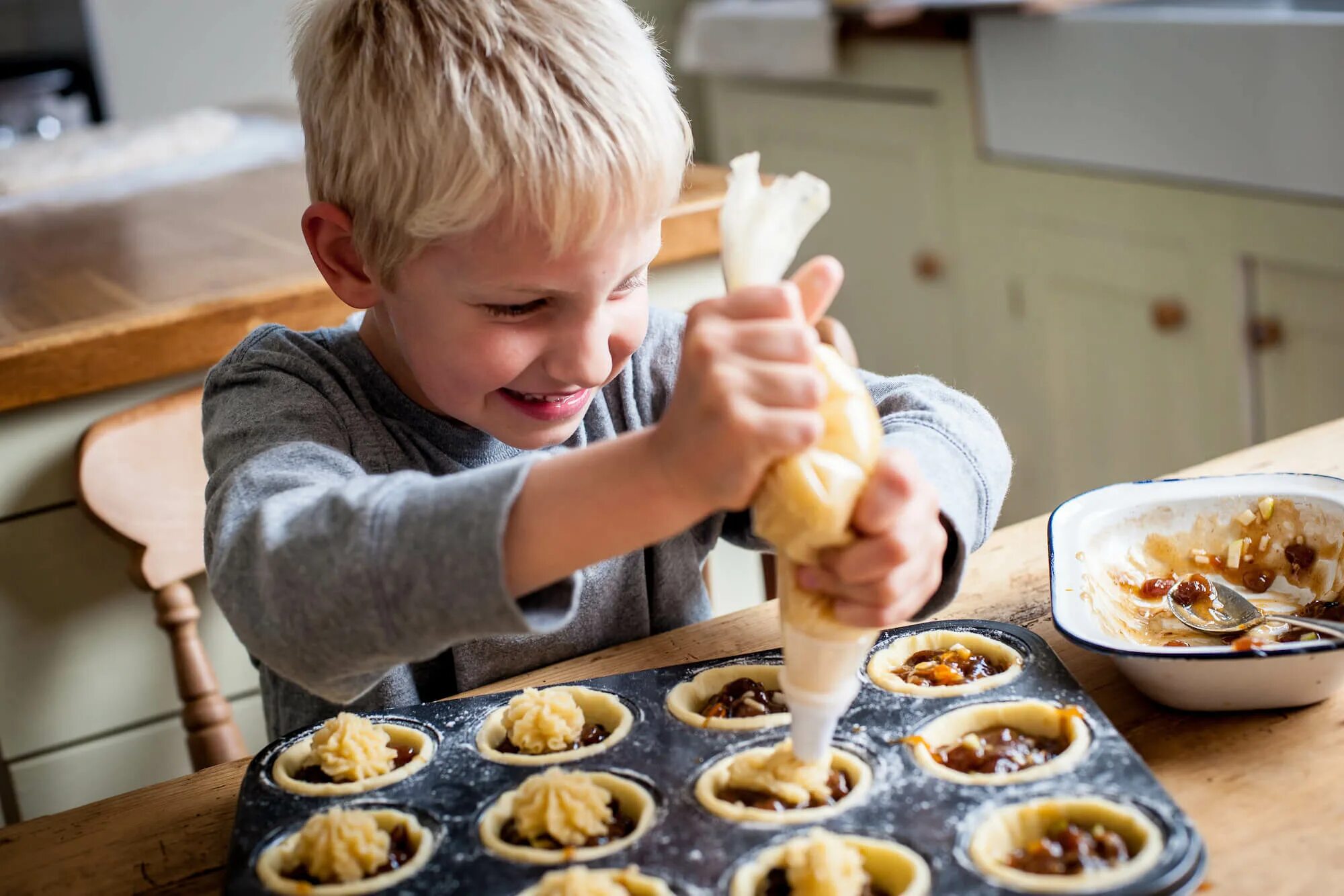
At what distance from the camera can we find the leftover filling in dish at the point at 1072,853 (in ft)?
2.30

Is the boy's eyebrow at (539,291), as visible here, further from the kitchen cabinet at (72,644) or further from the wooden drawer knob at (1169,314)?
the wooden drawer knob at (1169,314)

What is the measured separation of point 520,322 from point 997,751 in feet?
1.34

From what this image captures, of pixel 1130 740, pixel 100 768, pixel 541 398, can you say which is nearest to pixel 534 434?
pixel 541 398

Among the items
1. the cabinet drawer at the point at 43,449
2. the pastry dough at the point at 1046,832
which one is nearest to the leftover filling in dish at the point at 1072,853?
the pastry dough at the point at 1046,832

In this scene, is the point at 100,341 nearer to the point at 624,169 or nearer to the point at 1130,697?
the point at 624,169

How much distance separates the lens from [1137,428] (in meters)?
2.51

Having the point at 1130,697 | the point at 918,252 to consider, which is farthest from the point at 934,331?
the point at 1130,697

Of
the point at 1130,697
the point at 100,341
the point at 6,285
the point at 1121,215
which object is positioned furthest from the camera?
the point at 1121,215

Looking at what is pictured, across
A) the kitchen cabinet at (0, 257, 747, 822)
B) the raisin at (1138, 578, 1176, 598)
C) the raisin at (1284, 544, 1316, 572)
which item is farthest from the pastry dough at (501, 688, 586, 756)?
the kitchen cabinet at (0, 257, 747, 822)

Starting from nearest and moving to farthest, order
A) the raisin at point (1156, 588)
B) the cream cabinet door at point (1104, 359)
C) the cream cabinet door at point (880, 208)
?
the raisin at point (1156, 588) → the cream cabinet door at point (1104, 359) → the cream cabinet door at point (880, 208)

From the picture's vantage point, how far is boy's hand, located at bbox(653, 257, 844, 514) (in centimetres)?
67

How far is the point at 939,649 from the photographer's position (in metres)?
0.94

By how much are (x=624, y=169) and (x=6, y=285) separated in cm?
116

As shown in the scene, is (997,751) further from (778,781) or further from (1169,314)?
(1169,314)
